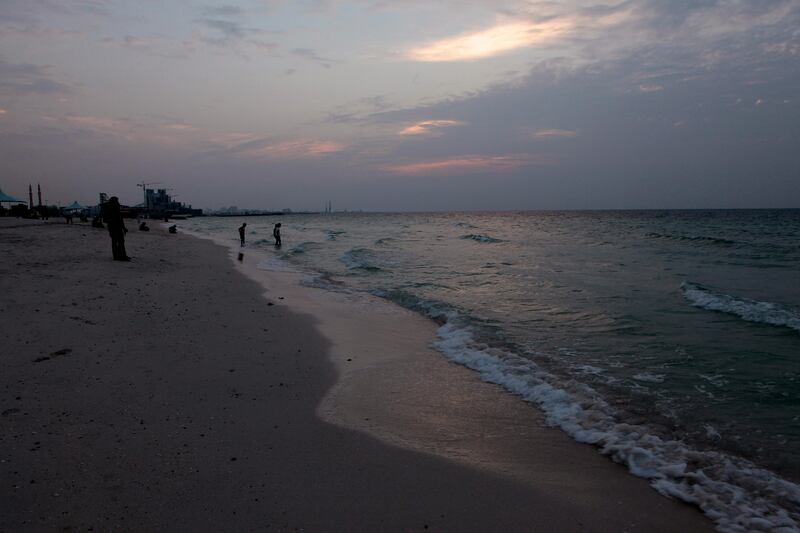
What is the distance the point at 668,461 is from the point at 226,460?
405cm

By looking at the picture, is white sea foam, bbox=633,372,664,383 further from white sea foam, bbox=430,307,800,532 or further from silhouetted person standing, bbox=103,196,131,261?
silhouetted person standing, bbox=103,196,131,261

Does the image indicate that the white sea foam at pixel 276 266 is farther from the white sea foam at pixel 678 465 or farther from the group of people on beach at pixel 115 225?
the white sea foam at pixel 678 465

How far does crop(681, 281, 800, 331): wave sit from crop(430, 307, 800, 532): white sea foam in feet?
22.7

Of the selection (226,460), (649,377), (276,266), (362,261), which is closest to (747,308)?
A: (649,377)

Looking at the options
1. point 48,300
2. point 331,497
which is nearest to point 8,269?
point 48,300

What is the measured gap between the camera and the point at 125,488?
3572 mm

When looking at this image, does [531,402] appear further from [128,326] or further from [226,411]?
[128,326]

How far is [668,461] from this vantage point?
4.53 m

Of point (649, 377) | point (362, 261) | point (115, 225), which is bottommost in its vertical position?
point (649, 377)

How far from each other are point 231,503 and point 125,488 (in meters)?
0.83

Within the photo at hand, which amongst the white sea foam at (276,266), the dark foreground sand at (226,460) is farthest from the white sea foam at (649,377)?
the white sea foam at (276,266)

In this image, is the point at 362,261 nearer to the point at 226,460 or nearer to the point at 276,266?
the point at 276,266

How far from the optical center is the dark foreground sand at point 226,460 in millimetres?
3389

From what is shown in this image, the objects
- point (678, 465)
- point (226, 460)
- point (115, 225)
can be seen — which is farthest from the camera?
point (115, 225)
